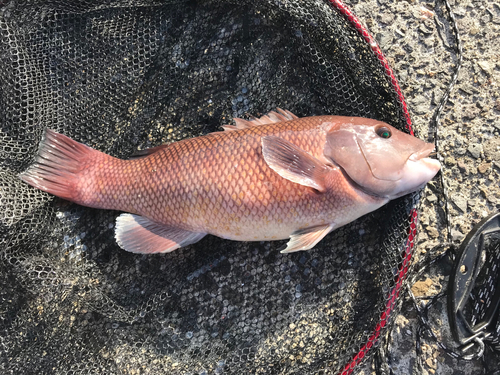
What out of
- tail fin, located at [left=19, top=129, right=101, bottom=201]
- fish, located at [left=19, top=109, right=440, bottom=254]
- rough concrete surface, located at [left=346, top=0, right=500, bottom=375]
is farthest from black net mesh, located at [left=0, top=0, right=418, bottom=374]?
rough concrete surface, located at [left=346, top=0, right=500, bottom=375]

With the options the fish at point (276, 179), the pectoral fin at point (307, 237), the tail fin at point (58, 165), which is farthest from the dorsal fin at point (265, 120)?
the tail fin at point (58, 165)

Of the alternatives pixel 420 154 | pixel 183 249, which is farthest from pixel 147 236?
pixel 420 154

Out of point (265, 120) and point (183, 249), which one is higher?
point (265, 120)

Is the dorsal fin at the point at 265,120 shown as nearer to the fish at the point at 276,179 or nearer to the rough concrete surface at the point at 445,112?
the fish at the point at 276,179

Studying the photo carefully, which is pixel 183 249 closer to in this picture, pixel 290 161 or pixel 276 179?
pixel 276 179

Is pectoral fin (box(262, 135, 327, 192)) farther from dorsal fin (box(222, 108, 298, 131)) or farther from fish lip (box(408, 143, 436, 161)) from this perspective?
fish lip (box(408, 143, 436, 161))

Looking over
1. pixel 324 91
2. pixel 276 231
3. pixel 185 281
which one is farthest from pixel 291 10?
pixel 185 281

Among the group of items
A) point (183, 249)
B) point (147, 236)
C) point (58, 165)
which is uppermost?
point (58, 165)
